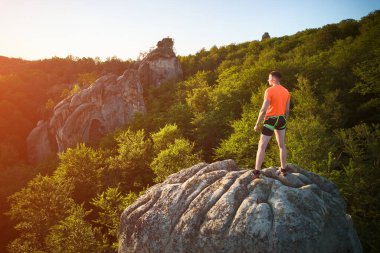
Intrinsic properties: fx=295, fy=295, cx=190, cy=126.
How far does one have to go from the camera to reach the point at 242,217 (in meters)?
11.3

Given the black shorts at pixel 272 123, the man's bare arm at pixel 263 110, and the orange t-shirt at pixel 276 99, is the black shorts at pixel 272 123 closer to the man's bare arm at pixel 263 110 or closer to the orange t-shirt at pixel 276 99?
the orange t-shirt at pixel 276 99

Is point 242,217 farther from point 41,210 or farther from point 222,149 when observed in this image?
point 41,210

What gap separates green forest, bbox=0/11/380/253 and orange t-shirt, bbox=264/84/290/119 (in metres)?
12.8

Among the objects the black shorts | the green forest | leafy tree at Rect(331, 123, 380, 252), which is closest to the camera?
the black shorts

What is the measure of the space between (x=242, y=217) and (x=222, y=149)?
2224cm

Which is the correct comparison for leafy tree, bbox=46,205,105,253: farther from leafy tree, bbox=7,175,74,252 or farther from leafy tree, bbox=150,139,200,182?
leafy tree, bbox=150,139,200,182

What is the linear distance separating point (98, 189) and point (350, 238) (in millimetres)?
36203

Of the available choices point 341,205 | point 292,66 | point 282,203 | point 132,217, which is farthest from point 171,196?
point 292,66

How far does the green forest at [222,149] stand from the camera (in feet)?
85.8

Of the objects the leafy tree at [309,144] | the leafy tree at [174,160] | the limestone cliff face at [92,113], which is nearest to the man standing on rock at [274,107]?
the leafy tree at [309,144]

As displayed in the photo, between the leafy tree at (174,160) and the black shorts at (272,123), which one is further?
the leafy tree at (174,160)

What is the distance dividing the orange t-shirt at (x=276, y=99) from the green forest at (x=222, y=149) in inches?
505

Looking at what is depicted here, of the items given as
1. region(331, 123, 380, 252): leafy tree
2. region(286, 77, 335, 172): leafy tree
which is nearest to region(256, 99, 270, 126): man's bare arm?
region(286, 77, 335, 172): leafy tree

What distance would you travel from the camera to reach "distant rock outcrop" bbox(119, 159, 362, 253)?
10.8 meters
